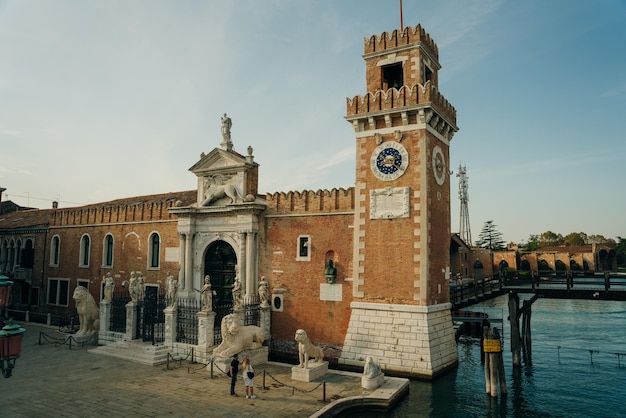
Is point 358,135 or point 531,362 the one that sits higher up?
point 358,135

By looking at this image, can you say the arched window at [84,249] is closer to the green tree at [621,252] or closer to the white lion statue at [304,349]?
the white lion statue at [304,349]

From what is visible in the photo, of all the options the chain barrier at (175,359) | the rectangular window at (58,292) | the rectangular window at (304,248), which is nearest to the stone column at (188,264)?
the chain barrier at (175,359)

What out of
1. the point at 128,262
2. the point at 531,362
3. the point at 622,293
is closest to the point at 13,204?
the point at 128,262

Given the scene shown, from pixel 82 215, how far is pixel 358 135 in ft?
75.7

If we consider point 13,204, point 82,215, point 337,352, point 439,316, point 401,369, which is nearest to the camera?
point 401,369

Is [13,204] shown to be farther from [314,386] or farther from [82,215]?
[314,386]

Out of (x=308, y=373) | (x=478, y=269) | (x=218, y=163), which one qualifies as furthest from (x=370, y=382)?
(x=478, y=269)

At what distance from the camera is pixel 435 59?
2245 cm

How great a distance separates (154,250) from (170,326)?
28.7ft

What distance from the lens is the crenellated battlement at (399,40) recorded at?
67.7 ft

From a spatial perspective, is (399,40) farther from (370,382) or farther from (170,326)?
(170,326)

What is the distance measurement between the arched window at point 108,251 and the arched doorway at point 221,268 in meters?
9.43

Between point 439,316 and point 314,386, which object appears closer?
point 314,386

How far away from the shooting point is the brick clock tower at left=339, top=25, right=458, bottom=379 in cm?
1884
